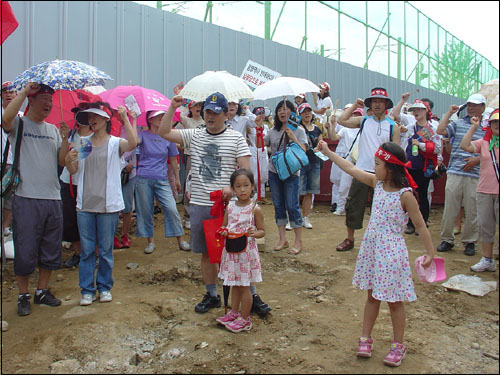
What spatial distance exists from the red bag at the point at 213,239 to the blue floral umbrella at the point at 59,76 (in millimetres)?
1728

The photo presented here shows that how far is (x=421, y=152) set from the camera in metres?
6.82

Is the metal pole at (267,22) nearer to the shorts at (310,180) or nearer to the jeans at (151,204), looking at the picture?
Result: the shorts at (310,180)

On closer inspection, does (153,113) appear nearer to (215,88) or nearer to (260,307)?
(215,88)

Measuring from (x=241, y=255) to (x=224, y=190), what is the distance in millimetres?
571

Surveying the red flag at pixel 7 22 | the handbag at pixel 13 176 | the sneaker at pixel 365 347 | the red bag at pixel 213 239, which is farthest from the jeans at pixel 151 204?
the sneaker at pixel 365 347

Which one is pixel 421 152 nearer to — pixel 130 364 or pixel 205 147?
pixel 205 147

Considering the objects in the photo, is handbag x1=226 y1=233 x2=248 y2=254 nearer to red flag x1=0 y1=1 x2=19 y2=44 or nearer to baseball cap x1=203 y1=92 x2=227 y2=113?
baseball cap x1=203 y1=92 x2=227 y2=113

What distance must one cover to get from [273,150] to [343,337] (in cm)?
313

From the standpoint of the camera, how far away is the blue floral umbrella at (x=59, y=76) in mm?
4023

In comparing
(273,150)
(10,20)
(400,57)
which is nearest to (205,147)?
(10,20)

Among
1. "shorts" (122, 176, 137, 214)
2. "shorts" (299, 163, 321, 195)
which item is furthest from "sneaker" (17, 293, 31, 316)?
"shorts" (299, 163, 321, 195)

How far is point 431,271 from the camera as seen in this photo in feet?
10.7

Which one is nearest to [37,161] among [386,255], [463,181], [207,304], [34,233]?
[34,233]

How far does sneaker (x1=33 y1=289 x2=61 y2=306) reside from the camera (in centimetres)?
439
